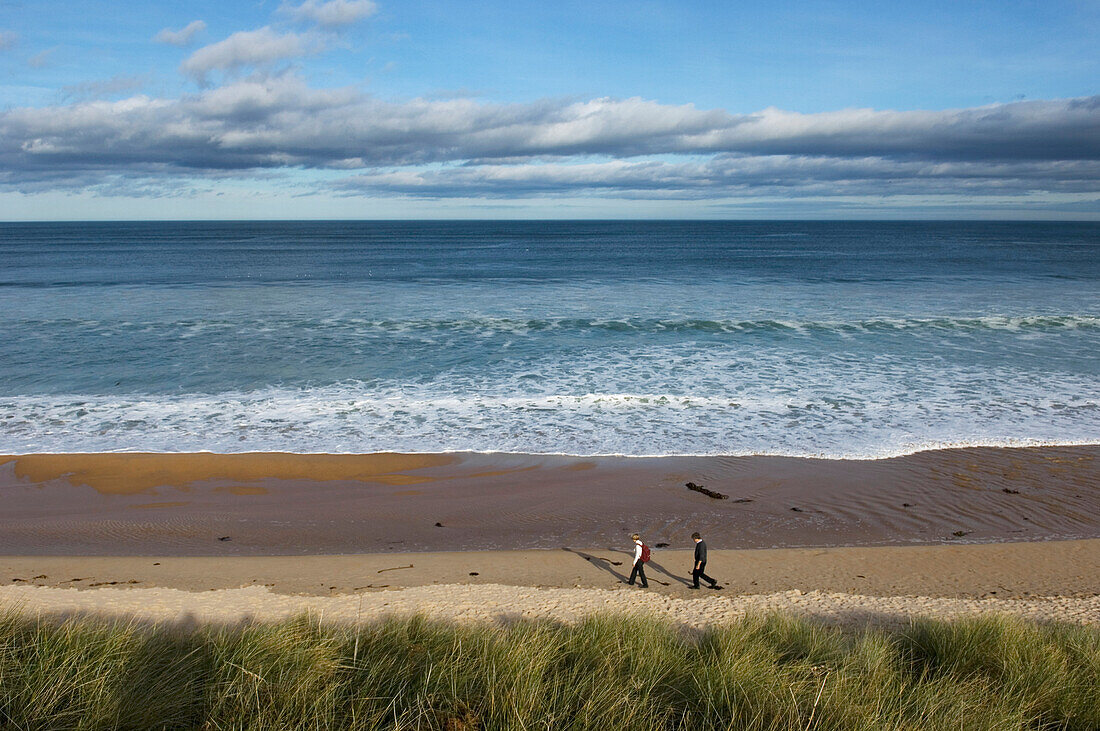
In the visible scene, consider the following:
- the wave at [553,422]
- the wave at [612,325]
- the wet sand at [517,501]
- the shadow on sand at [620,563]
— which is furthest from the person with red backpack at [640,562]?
the wave at [612,325]

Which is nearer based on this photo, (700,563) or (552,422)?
(700,563)

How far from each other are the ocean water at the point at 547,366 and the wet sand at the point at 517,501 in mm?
944

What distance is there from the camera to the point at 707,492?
1309 centimetres

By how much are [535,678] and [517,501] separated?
7091 mm

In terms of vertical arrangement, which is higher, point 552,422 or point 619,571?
point 552,422

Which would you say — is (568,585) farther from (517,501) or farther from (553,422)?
(553,422)

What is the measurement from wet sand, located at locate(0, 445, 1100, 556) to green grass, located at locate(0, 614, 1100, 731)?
14.0 ft

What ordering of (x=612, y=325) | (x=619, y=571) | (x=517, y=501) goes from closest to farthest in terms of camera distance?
1. (x=619, y=571)
2. (x=517, y=501)
3. (x=612, y=325)

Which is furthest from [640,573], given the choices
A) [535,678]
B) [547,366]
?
[547,366]

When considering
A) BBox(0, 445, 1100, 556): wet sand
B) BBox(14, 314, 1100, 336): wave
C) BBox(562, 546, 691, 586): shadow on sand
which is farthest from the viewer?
BBox(14, 314, 1100, 336): wave

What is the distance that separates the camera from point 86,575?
989cm

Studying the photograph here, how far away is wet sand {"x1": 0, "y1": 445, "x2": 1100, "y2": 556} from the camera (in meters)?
11.3

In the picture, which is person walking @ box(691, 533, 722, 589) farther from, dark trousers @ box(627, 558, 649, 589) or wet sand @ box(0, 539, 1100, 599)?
dark trousers @ box(627, 558, 649, 589)

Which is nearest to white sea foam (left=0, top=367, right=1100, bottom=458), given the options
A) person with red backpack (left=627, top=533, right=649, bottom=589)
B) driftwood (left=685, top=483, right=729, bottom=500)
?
driftwood (left=685, top=483, right=729, bottom=500)
